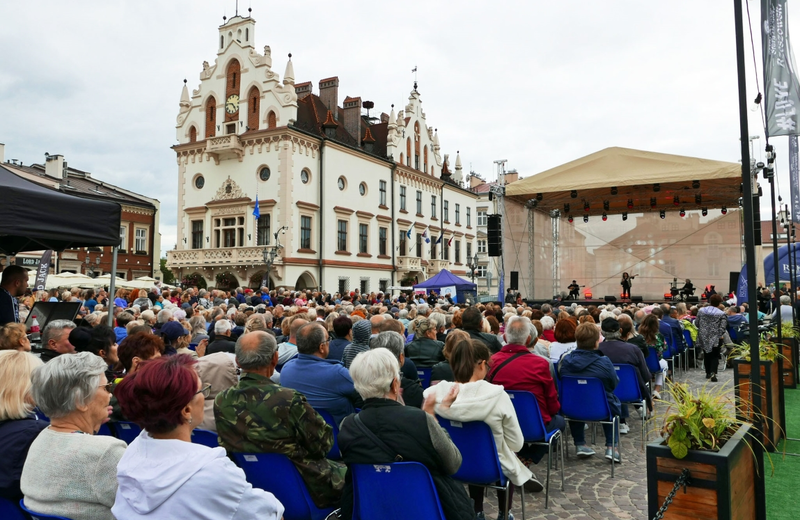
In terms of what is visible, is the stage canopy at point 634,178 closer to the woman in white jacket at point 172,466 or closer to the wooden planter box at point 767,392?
the wooden planter box at point 767,392

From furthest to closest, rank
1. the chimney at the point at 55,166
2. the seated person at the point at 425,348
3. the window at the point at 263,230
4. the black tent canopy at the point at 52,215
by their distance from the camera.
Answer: the chimney at the point at 55,166 → the window at the point at 263,230 → the seated person at the point at 425,348 → the black tent canopy at the point at 52,215

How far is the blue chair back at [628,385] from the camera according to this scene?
646cm

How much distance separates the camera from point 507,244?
19.5 metres

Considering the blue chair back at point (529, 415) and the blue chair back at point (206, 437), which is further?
the blue chair back at point (529, 415)

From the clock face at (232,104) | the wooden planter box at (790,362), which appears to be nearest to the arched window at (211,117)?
the clock face at (232,104)

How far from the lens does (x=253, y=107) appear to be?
30766 millimetres

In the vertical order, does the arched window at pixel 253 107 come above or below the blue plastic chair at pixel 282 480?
above

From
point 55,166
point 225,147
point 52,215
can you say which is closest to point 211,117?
point 225,147

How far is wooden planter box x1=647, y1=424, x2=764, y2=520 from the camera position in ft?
9.34

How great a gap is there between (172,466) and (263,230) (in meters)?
28.4

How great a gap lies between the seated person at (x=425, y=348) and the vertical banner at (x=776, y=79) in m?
5.49

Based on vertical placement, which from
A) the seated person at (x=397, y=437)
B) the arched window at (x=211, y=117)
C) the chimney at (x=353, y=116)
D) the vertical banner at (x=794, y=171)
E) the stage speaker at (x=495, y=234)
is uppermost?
the chimney at (x=353, y=116)

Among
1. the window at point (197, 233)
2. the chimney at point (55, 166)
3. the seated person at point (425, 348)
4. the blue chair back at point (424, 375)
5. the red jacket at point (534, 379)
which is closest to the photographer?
the red jacket at point (534, 379)

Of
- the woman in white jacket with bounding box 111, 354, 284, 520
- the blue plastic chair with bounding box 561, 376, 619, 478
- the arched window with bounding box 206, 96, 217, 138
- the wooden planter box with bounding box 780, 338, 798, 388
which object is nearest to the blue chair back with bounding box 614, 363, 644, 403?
the blue plastic chair with bounding box 561, 376, 619, 478
